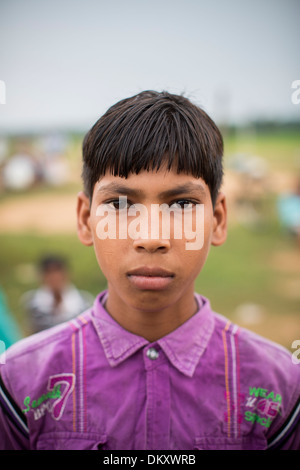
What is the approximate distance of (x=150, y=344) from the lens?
3.87ft

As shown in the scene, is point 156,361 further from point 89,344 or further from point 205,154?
point 205,154

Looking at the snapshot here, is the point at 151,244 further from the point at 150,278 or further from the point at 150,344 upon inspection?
the point at 150,344

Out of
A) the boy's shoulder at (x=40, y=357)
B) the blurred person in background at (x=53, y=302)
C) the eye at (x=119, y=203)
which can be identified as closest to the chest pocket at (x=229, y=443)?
the boy's shoulder at (x=40, y=357)

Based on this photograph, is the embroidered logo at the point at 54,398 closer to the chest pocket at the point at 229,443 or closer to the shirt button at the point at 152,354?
the shirt button at the point at 152,354

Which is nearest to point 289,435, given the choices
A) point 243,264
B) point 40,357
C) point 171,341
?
point 171,341

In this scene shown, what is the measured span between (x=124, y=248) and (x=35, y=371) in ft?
1.36

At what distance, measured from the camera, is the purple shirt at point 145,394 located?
113 centimetres

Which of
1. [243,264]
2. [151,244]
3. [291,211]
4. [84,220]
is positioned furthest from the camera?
[291,211]

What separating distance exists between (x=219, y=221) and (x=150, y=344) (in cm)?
38

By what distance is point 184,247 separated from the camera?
107 cm

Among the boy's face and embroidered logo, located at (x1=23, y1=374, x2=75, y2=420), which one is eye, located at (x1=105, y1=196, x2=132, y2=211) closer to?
the boy's face

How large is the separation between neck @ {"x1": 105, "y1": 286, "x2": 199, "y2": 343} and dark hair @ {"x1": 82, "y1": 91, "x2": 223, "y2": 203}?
11.9 inches

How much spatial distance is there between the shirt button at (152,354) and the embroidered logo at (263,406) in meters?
0.26
